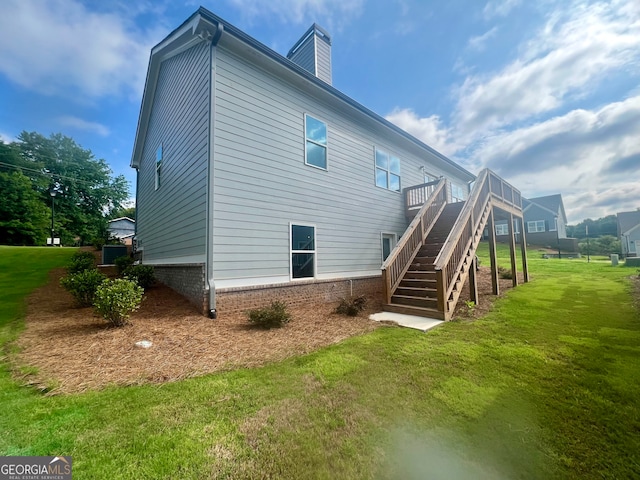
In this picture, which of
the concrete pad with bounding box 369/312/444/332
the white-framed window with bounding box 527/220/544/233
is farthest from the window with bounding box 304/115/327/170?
the white-framed window with bounding box 527/220/544/233

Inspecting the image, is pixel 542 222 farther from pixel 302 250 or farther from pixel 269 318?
pixel 269 318

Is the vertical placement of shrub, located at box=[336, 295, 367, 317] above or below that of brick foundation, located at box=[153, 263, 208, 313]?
below

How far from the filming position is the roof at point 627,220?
33.9m

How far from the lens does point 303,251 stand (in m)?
7.47

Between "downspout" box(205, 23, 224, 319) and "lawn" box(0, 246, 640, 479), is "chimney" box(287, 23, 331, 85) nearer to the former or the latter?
"downspout" box(205, 23, 224, 319)

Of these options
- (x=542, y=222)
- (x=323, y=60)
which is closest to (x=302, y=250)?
(x=323, y=60)

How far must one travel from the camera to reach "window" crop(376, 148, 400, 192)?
10125 mm

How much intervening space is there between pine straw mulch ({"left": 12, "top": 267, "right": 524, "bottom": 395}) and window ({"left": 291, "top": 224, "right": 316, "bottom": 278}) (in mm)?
1064

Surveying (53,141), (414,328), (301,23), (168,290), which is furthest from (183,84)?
(53,141)

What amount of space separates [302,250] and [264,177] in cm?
220

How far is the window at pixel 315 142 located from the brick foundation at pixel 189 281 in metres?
4.19

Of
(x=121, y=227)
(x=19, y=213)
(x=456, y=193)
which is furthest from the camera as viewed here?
(x=121, y=227)

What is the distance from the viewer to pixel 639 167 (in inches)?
390

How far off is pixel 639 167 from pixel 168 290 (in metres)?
17.1
